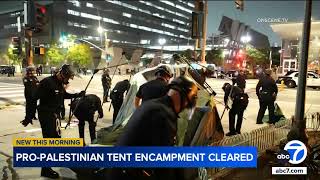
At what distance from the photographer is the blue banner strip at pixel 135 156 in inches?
123

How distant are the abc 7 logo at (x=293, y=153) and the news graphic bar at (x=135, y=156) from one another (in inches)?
63.1

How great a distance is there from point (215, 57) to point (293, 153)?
218 feet

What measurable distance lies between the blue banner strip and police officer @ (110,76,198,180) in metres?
0.15

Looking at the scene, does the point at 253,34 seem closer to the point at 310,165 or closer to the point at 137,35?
the point at 137,35

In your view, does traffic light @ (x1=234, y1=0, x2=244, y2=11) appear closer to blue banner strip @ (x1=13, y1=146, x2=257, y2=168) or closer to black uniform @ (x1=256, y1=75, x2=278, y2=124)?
black uniform @ (x1=256, y1=75, x2=278, y2=124)

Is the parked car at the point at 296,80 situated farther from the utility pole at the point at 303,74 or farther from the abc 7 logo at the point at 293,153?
the abc 7 logo at the point at 293,153

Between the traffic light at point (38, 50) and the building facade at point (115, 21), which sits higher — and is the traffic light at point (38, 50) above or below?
below

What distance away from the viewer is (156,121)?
Answer: 8.86ft

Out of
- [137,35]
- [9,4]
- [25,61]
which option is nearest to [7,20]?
[9,4]

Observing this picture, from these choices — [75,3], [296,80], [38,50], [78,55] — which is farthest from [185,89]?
[75,3]

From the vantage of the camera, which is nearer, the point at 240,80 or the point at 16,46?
the point at 240,80

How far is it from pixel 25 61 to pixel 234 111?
27.0 ft

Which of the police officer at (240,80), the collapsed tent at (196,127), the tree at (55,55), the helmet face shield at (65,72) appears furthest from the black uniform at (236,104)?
the tree at (55,55)

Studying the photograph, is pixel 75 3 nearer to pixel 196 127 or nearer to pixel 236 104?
pixel 236 104
